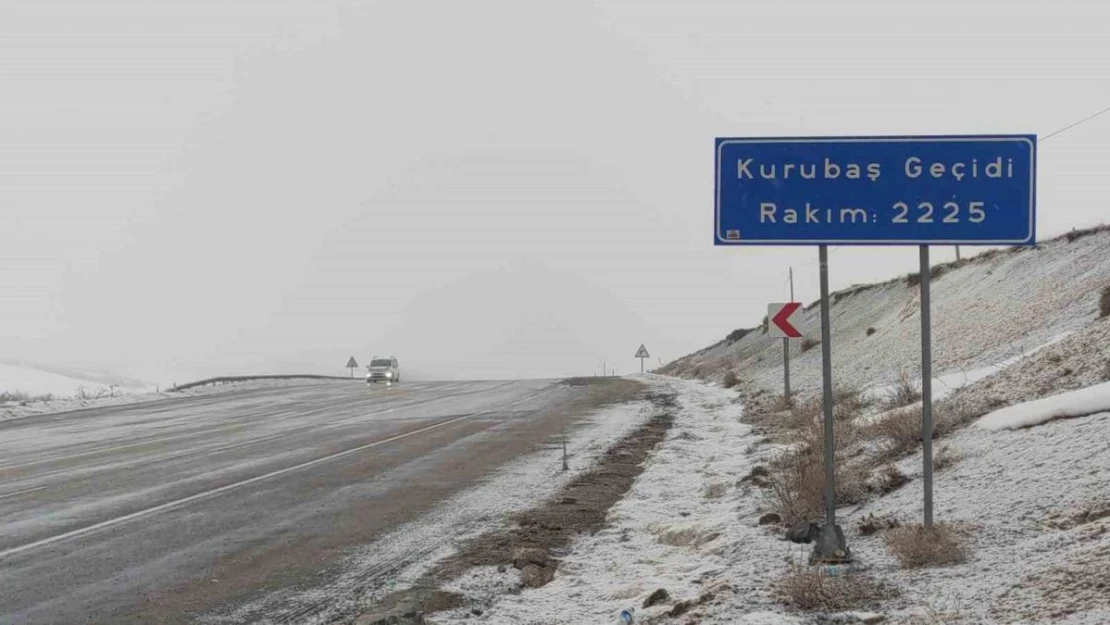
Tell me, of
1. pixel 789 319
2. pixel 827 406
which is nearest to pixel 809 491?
pixel 827 406

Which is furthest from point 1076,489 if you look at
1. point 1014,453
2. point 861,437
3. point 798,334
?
point 798,334

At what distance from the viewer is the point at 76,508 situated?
11.4 meters

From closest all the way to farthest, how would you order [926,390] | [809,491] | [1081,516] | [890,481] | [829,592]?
[829,592] < [1081,516] < [926,390] < [809,491] < [890,481]

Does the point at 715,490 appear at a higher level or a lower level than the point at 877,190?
lower

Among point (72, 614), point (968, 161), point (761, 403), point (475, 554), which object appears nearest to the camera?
point (72, 614)

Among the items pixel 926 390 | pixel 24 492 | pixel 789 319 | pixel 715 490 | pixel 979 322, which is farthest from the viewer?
pixel 979 322

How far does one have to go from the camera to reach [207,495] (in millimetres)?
12188

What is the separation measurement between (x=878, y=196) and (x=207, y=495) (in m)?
9.19

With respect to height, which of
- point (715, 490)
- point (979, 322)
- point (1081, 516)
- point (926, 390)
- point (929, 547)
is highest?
point (979, 322)

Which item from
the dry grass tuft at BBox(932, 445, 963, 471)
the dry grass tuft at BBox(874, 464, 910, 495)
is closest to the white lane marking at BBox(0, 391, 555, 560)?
the dry grass tuft at BBox(874, 464, 910, 495)

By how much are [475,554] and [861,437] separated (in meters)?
6.56

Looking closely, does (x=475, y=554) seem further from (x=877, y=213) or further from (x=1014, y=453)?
(x=1014, y=453)

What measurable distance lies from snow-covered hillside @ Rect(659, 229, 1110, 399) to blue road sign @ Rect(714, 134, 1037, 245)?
4.45 metres

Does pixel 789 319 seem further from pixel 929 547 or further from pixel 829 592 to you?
pixel 829 592
